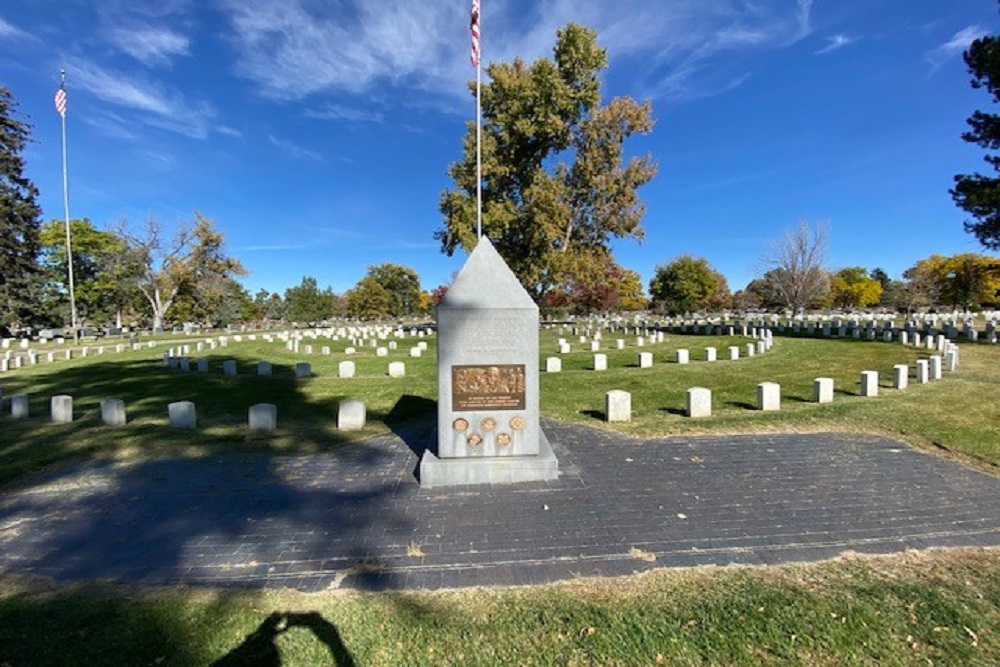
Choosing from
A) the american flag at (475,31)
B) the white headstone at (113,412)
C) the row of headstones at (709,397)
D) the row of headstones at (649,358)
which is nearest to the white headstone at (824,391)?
the row of headstones at (709,397)

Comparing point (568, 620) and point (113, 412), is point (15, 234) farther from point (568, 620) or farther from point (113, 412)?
point (568, 620)

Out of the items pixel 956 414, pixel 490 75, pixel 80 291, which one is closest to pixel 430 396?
pixel 956 414

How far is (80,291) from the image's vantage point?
45.2m

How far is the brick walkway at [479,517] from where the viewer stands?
13.1 feet

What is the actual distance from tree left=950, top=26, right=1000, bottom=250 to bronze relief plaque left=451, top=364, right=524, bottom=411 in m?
22.8

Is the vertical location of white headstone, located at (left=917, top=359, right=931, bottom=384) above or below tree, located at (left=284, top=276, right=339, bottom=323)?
below

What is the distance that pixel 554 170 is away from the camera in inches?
1265

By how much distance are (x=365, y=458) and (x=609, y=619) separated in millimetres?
4625

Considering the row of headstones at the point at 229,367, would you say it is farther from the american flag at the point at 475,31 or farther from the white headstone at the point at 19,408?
the american flag at the point at 475,31

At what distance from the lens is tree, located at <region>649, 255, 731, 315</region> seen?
59625mm

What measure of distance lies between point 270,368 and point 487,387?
12996 mm

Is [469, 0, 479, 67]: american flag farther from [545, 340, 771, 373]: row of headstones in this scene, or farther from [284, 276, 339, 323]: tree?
[284, 276, 339, 323]: tree

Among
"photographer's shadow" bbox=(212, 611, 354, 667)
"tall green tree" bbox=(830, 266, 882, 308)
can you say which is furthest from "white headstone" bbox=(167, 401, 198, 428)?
"tall green tree" bbox=(830, 266, 882, 308)

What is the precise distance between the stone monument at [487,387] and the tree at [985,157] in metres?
22.6
